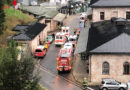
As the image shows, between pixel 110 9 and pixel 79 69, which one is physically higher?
pixel 110 9

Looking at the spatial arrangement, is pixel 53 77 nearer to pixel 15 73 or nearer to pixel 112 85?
pixel 112 85

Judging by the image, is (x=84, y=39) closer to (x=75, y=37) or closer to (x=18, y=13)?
(x=75, y=37)

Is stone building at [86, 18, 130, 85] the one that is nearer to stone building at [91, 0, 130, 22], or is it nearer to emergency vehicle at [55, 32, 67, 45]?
stone building at [91, 0, 130, 22]

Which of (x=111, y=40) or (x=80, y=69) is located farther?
(x=80, y=69)

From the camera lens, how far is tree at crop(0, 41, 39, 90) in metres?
27.1

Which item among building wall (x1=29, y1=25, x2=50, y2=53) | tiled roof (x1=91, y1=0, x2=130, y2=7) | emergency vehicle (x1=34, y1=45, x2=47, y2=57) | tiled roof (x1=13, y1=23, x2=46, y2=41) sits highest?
tiled roof (x1=91, y1=0, x2=130, y2=7)

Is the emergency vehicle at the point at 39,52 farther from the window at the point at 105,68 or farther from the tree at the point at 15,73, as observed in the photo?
the tree at the point at 15,73

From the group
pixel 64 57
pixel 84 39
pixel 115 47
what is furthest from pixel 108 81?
pixel 84 39

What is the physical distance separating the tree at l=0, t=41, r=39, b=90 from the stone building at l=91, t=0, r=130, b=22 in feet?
119

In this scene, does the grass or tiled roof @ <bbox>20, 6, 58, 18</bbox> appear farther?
tiled roof @ <bbox>20, 6, 58, 18</bbox>

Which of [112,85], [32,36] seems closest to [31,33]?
[32,36]

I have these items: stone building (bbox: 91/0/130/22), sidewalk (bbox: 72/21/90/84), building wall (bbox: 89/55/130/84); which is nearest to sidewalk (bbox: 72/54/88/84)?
sidewalk (bbox: 72/21/90/84)

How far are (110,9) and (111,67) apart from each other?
70.7 feet

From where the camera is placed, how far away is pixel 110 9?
62969mm
